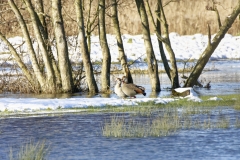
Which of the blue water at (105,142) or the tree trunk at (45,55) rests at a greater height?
the tree trunk at (45,55)

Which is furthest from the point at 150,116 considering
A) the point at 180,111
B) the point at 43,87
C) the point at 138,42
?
the point at 138,42

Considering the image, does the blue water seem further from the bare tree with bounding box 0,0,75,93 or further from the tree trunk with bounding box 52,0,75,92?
the bare tree with bounding box 0,0,75,93

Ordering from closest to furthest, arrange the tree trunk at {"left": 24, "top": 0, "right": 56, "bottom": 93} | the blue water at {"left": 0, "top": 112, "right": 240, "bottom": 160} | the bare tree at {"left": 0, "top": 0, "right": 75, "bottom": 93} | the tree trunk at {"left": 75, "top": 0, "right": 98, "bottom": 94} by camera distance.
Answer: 1. the blue water at {"left": 0, "top": 112, "right": 240, "bottom": 160}
2. the tree trunk at {"left": 75, "top": 0, "right": 98, "bottom": 94}
3. the bare tree at {"left": 0, "top": 0, "right": 75, "bottom": 93}
4. the tree trunk at {"left": 24, "top": 0, "right": 56, "bottom": 93}

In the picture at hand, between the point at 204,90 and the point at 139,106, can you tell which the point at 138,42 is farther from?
the point at 139,106

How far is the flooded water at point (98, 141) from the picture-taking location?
555 inches

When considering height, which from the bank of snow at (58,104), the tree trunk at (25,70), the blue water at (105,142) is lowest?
the blue water at (105,142)

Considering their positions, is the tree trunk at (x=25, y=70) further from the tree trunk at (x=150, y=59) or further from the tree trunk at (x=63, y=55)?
the tree trunk at (x=150, y=59)

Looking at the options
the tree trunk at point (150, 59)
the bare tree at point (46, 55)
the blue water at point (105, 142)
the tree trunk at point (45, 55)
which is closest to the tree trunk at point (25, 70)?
the bare tree at point (46, 55)

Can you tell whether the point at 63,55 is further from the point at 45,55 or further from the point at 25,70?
the point at 25,70

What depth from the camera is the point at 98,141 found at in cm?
1581

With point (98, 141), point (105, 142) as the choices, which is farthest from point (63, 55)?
point (105, 142)

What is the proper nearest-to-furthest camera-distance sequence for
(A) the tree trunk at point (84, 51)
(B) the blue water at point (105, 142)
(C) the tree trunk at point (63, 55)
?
(B) the blue water at point (105, 142) < (A) the tree trunk at point (84, 51) < (C) the tree trunk at point (63, 55)

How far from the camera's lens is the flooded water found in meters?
14.1

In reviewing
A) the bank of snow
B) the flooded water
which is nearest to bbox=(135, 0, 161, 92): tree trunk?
the bank of snow
